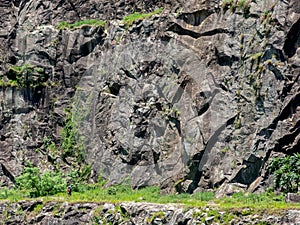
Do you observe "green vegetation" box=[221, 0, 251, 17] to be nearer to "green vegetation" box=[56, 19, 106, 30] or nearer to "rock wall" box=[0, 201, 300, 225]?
"green vegetation" box=[56, 19, 106, 30]

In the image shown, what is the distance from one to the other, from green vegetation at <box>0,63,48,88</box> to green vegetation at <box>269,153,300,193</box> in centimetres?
2162

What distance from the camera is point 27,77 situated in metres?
48.7

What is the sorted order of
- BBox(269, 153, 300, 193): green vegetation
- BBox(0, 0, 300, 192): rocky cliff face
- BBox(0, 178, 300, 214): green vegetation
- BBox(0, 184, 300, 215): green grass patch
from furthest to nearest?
BBox(0, 0, 300, 192): rocky cliff face → BBox(269, 153, 300, 193): green vegetation → BBox(0, 178, 300, 214): green vegetation → BBox(0, 184, 300, 215): green grass patch

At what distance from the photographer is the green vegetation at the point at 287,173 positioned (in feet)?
106

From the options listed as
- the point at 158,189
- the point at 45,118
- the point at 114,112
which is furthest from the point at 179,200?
the point at 45,118

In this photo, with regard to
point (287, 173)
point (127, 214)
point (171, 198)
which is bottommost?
point (127, 214)

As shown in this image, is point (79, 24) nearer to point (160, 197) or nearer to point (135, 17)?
point (135, 17)

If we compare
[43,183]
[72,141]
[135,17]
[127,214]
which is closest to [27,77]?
[72,141]

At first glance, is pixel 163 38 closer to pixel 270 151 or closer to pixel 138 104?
pixel 138 104

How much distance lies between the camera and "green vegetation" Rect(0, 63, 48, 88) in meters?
48.6

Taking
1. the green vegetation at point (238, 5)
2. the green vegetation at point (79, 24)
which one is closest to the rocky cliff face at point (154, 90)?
the green vegetation at point (238, 5)

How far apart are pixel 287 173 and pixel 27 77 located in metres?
23.5

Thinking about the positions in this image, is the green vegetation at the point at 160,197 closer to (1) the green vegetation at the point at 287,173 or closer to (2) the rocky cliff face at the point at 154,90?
(1) the green vegetation at the point at 287,173

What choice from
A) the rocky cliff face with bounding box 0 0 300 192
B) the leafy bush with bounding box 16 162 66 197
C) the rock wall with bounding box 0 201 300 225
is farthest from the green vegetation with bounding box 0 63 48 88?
the rock wall with bounding box 0 201 300 225
